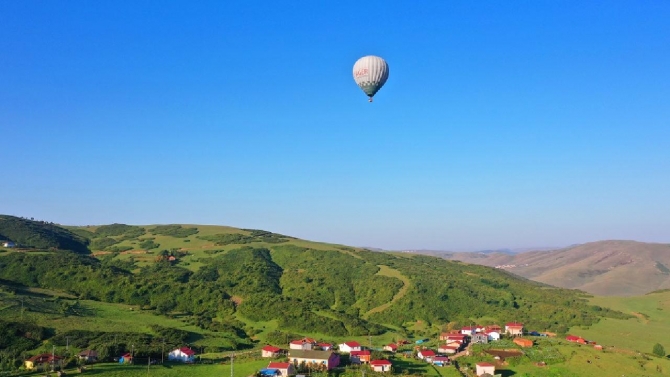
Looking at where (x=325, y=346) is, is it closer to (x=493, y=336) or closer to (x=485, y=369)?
(x=485, y=369)

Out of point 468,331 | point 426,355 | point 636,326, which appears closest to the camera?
point 426,355

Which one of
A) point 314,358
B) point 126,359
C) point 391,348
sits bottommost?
point 391,348

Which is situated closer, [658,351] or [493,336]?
[658,351]

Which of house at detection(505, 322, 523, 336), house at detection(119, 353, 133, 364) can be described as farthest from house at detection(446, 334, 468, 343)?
house at detection(119, 353, 133, 364)

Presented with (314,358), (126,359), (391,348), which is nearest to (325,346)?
(391,348)

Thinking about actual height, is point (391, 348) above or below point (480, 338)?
above

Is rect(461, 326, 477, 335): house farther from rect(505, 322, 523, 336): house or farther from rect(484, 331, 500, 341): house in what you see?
rect(505, 322, 523, 336): house

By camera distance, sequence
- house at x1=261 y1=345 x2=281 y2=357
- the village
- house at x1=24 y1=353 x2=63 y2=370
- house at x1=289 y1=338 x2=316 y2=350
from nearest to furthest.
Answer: house at x1=24 y1=353 x2=63 y2=370, the village, house at x1=261 y1=345 x2=281 y2=357, house at x1=289 y1=338 x2=316 y2=350
